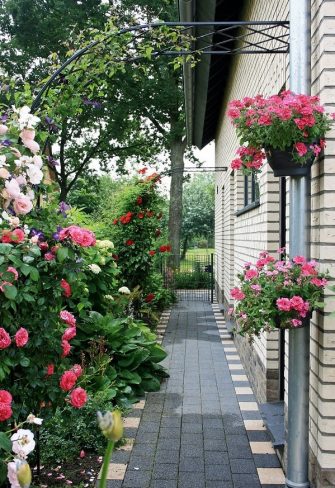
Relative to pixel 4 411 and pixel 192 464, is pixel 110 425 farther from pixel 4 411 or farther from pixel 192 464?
pixel 192 464

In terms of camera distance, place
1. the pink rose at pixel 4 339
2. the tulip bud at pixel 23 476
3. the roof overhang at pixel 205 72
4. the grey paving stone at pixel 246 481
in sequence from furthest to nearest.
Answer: the roof overhang at pixel 205 72, the grey paving stone at pixel 246 481, the pink rose at pixel 4 339, the tulip bud at pixel 23 476

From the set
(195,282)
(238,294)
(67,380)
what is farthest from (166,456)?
(195,282)

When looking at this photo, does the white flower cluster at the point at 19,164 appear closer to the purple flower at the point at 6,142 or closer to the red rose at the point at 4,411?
the purple flower at the point at 6,142

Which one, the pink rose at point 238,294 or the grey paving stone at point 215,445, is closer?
the pink rose at point 238,294

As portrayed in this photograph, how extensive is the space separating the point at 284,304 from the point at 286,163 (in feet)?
2.60

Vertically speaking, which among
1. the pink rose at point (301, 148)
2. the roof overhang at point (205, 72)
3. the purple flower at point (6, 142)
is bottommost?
the pink rose at point (301, 148)

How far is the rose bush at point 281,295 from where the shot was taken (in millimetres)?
2975

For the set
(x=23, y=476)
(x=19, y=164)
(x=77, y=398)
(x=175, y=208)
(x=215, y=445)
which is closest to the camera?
(x=23, y=476)

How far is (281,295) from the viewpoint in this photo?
3.06 m

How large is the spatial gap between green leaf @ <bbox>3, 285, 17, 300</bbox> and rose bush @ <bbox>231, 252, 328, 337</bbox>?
1306 mm

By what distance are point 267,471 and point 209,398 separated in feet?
6.38

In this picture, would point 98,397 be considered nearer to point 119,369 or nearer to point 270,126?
point 119,369

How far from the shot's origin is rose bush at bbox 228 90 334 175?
2.92m

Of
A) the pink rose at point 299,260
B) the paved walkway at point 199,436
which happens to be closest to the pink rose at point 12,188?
the pink rose at point 299,260
